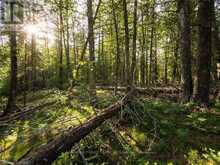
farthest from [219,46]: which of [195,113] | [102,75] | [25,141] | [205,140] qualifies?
[102,75]

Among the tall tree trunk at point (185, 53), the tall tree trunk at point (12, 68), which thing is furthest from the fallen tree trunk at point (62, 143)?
the tall tree trunk at point (12, 68)

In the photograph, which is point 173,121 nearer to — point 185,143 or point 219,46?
point 185,143

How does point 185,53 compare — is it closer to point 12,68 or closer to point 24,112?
point 24,112

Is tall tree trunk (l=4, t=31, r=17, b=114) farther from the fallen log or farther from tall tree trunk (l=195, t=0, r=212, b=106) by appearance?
tall tree trunk (l=195, t=0, r=212, b=106)

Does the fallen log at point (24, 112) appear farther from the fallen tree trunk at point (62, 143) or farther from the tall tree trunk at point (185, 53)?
the tall tree trunk at point (185, 53)

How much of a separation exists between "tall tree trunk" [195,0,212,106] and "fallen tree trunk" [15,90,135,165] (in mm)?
3584

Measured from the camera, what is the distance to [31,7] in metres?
13.5

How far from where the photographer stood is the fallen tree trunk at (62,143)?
3740mm

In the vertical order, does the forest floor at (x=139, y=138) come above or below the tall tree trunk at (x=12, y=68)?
below

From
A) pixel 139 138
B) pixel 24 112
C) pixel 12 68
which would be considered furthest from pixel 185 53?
pixel 12 68

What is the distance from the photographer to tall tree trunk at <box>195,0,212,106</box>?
775cm

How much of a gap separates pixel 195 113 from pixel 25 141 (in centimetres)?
508

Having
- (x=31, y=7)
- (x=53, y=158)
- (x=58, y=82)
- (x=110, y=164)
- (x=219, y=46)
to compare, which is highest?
(x=31, y=7)

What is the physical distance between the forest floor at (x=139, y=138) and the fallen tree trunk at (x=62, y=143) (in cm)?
15
